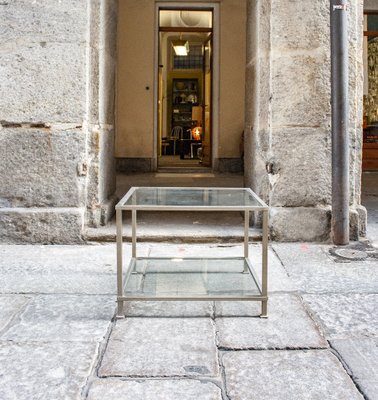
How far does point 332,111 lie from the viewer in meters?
3.65

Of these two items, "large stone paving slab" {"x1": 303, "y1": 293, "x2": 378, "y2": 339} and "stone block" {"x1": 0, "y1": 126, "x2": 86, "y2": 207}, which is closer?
"large stone paving slab" {"x1": 303, "y1": 293, "x2": 378, "y2": 339}

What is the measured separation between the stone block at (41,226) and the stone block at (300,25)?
1.80 meters

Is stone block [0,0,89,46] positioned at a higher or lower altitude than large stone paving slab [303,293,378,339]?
higher

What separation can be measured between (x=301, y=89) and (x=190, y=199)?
1630 mm

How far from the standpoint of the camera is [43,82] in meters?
3.67

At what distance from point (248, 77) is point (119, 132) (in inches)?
187

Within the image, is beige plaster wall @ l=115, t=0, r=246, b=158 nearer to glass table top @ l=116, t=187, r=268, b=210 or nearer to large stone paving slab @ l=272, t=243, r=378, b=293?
large stone paving slab @ l=272, t=243, r=378, b=293

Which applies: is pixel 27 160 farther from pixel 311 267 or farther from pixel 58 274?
pixel 311 267

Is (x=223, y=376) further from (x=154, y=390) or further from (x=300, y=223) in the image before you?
(x=300, y=223)

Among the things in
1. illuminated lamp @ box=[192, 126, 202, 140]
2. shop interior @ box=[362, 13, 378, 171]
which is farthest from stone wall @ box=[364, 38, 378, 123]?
illuminated lamp @ box=[192, 126, 202, 140]

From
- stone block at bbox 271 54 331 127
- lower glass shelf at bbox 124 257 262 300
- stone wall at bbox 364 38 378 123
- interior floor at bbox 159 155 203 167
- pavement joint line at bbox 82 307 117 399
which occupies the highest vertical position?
stone wall at bbox 364 38 378 123

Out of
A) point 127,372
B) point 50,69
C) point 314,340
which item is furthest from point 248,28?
point 127,372

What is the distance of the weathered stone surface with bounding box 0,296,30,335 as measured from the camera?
228 cm

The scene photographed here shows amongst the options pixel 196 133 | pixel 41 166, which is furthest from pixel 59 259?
pixel 196 133
